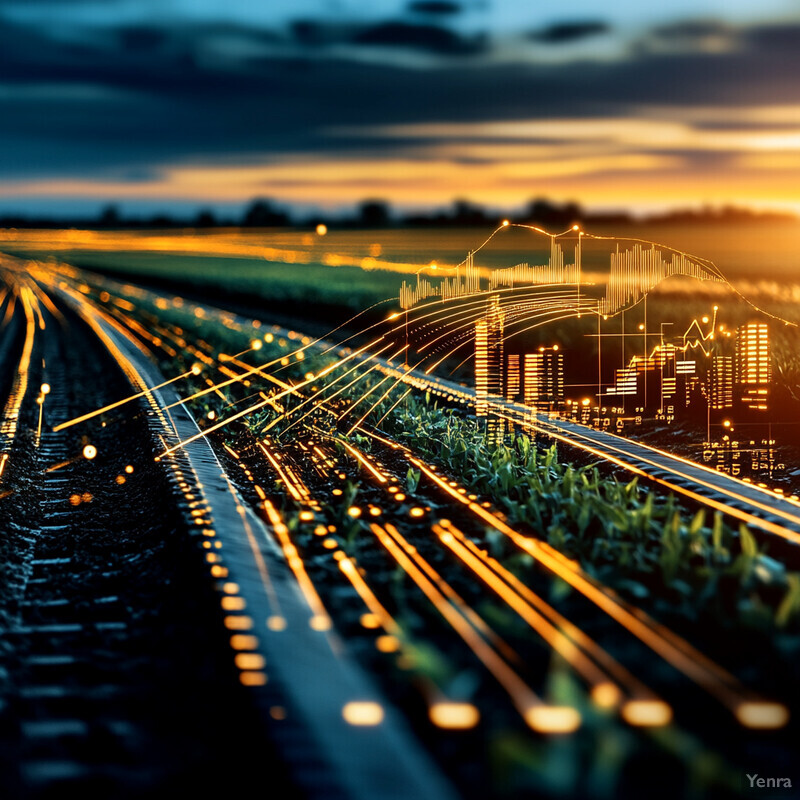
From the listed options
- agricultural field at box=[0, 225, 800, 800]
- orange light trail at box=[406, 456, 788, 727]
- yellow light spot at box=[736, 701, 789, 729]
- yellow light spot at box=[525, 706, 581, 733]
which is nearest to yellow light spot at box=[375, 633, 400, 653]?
agricultural field at box=[0, 225, 800, 800]

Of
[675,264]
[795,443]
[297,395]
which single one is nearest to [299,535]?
[675,264]

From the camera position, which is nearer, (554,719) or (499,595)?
(554,719)

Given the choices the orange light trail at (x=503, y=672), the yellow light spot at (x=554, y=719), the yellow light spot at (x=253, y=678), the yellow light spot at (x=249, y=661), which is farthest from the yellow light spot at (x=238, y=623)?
the yellow light spot at (x=554, y=719)

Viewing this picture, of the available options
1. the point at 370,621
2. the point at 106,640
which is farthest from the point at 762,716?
the point at 106,640

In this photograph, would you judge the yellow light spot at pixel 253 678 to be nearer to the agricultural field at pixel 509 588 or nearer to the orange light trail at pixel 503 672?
the agricultural field at pixel 509 588

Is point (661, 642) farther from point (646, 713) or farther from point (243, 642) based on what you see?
point (243, 642)

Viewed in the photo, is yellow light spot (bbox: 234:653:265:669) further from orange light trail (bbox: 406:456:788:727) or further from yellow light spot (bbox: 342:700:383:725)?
orange light trail (bbox: 406:456:788:727)
